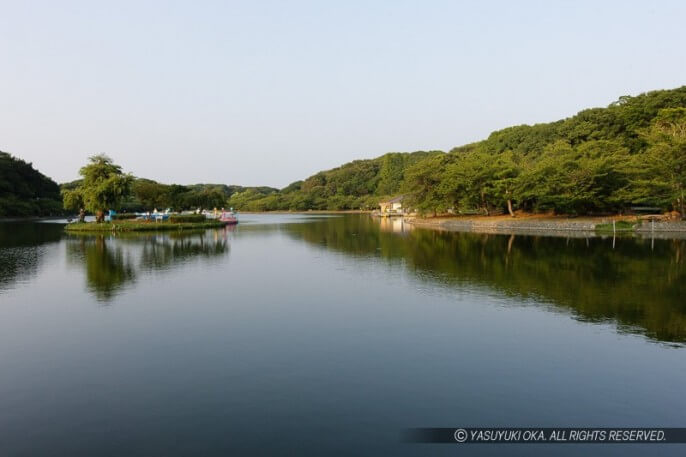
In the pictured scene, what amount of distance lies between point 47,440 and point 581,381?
28.1 ft

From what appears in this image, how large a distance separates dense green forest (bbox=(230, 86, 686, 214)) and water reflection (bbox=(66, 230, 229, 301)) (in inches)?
1230

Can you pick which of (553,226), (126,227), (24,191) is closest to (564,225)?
(553,226)

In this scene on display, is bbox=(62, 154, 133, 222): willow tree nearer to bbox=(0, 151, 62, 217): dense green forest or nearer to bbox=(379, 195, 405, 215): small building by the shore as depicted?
bbox=(0, 151, 62, 217): dense green forest

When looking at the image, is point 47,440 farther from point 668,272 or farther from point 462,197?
point 462,197

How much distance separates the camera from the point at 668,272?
18391 millimetres

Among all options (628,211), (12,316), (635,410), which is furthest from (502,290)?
(628,211)

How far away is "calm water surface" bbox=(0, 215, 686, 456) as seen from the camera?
20.9 feet

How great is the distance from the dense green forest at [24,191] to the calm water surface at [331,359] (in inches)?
2983

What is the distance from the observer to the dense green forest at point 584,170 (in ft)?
124

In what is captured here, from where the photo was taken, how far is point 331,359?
914cm

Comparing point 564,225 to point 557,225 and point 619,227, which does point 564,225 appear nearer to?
point 557,225

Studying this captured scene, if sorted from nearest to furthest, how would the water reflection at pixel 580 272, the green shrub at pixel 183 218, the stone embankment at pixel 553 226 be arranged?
the water reflection at pixel 580 272 < the stone embankment at pixel 553 226 < the green shrub at pixel 183 218

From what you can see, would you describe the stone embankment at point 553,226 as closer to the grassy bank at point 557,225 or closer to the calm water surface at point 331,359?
the grassy bank at point 557,225

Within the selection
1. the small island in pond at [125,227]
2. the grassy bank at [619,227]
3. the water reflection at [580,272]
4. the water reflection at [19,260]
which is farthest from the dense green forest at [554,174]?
the water reflection at [19,260]
